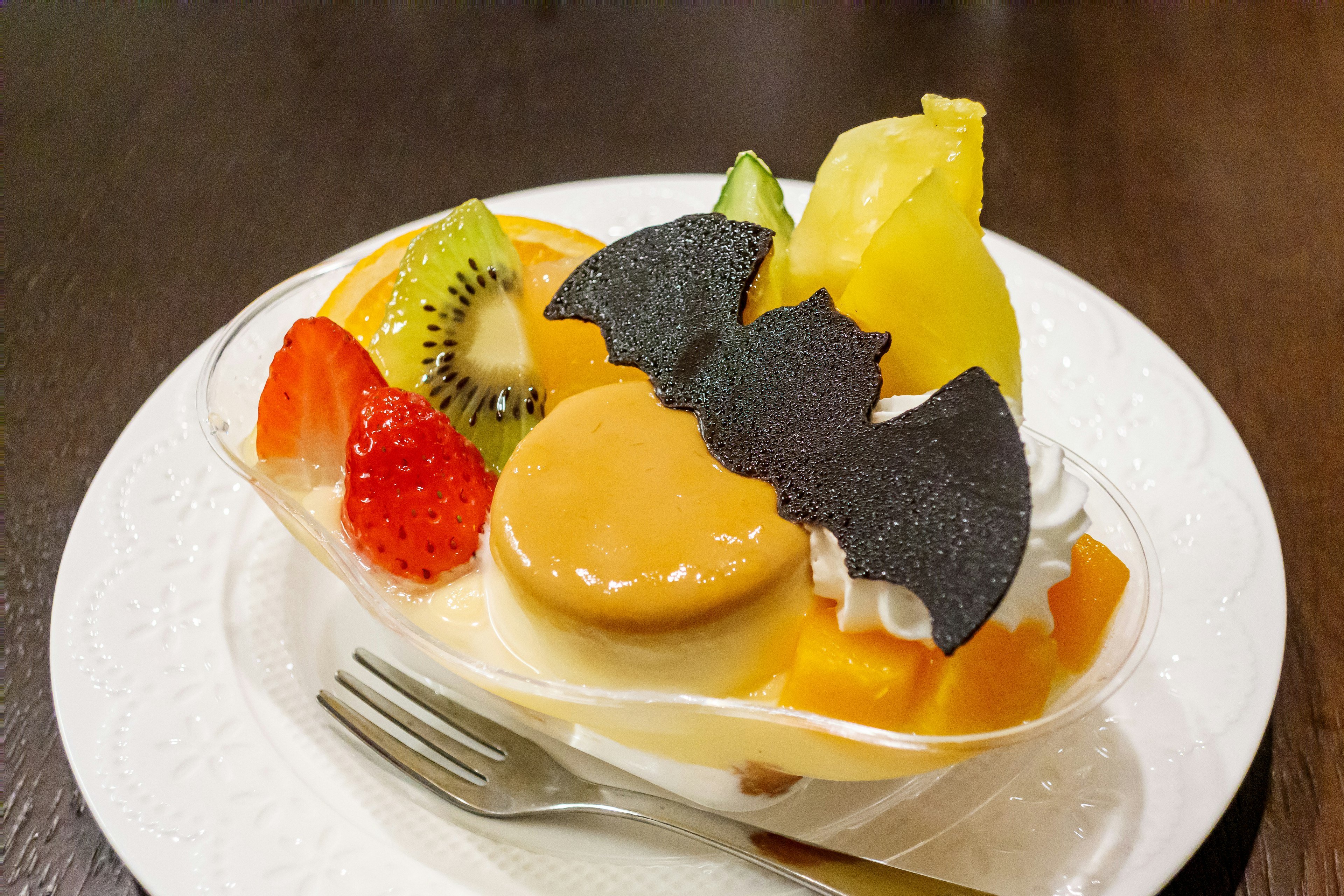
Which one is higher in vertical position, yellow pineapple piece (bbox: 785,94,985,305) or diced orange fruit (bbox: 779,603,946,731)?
yellow pineapple piece (bbox: 785,94,985,305)

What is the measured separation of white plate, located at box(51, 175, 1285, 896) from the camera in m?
1.12

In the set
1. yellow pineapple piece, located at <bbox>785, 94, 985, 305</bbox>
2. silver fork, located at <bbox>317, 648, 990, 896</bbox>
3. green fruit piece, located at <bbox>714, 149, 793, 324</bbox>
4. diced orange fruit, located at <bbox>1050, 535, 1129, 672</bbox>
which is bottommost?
silver fork, located at <bbox>317, 648, 990, 896</bbox>

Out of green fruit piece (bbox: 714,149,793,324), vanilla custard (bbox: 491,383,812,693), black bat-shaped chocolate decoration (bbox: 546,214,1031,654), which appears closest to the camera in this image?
black bat-shaped chocolate decoration (bbox: 546,214,1031,654)

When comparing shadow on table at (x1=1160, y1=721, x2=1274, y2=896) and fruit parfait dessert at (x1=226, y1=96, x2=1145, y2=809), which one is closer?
fruit parfait dessert at (x1=226, y1=96, x2=1145, y2=809)

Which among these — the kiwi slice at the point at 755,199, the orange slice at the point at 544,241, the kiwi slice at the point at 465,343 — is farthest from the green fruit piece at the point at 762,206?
the kiwi slice at the point at 465,343

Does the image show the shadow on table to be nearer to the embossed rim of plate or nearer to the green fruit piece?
the embossed rim of plate

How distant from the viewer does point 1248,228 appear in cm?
229

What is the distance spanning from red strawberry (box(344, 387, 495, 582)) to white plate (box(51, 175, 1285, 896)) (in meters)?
0.28

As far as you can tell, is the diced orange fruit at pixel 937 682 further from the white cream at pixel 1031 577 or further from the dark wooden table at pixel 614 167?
the dark wooden table at pixel 614 167

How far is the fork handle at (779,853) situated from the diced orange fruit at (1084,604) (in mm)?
282

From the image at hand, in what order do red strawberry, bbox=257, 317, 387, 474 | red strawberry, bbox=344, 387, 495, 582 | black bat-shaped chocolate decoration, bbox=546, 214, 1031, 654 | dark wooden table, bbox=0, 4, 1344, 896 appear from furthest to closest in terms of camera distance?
dark wooden table, bbox=0, 4, 1344, 896, red strawberry, bbox=257, 317, 387, 474, red strawberry, bbox=344, 387, 495, 582, black bat-shaped chocolate decoration, bbox=546, 214, 1031, 654

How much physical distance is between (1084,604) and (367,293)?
1136 millimetres

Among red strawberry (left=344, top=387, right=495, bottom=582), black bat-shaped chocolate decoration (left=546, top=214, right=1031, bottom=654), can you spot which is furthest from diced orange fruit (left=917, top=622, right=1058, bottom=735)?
red strawberry (left=344, top=387, right=495, bottom=582)

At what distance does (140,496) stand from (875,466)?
1147mm
